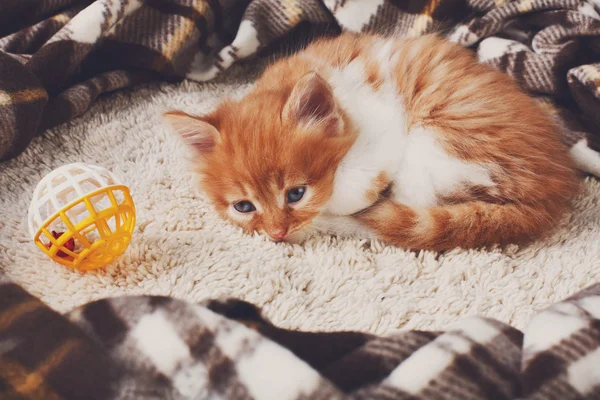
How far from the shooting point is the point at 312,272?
1176mm

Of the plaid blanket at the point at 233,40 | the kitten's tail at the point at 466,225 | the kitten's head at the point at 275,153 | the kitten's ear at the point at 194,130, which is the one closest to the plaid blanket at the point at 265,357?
the kitten's tail at the point at 466,225

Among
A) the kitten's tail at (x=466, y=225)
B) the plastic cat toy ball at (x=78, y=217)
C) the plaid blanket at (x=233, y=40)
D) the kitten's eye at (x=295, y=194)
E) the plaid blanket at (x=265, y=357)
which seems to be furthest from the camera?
the plaid blanket at (x=233, y=40)

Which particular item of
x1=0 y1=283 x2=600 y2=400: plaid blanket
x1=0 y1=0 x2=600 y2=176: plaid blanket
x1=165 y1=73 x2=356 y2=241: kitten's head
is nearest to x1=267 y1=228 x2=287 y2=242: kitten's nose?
x1=165 y1=73 x2=356 y2=241: kitten's head

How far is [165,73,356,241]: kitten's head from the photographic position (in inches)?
49.2

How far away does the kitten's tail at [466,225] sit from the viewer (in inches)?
46.8

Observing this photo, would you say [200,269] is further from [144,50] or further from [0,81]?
[144,50]

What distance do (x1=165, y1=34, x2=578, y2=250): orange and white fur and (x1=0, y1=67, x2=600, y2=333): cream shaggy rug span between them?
0.06 m

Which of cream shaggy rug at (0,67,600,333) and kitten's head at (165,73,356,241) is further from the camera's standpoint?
kitten's head at (165,73,356,241)

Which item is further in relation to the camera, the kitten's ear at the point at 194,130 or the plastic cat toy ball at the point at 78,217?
the kitten's ear at the point at 194,130

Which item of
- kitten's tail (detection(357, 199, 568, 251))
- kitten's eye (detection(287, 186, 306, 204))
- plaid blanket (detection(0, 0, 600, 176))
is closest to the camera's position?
kitten's tail (detection(357, 199, 568, 251))

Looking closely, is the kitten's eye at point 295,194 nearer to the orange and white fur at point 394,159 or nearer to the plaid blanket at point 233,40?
the orange and white fur at point 394,159

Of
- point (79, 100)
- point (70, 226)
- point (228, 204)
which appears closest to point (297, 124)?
point (228, 204)

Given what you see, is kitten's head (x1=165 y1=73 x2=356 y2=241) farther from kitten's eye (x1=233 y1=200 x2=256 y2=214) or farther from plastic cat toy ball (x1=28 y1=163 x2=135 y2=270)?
plastic cat toy ball (x1=28 y1=163 x2=135 y2=270)

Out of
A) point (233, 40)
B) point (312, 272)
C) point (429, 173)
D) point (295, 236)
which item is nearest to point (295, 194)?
point (295, 236)
